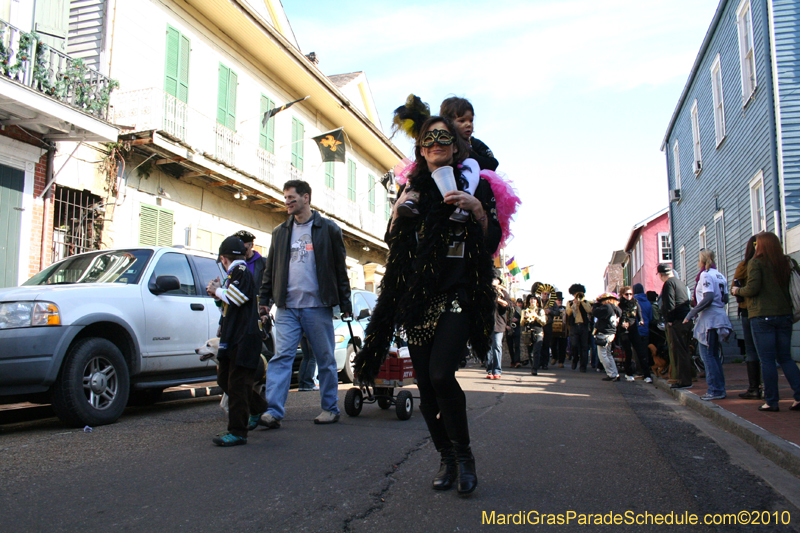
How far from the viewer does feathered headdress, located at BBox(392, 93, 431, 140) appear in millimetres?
3502

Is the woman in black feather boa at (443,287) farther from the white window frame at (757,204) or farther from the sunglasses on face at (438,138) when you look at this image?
the white window frame at (757,204)

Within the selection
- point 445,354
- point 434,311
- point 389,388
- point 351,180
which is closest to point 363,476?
point 445,354

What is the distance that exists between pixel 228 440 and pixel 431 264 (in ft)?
7.46

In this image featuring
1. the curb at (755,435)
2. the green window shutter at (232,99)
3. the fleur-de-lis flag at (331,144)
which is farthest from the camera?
the fleur-de-lis flag at (331,144)

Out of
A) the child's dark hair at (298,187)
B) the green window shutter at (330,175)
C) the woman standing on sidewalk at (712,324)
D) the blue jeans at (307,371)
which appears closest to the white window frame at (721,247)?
the woman standing on sidewalk at (712,324)

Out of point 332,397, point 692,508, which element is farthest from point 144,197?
point 692,508

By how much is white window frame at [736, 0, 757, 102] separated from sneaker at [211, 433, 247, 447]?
1408 cm

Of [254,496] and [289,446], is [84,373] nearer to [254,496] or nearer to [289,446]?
[289,446]

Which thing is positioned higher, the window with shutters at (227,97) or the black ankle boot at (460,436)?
the window with shutters at (227,97)

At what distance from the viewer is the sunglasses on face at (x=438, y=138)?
324 cm

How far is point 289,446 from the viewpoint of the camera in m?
4.47

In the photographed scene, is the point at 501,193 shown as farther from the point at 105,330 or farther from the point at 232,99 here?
the point at 232,99

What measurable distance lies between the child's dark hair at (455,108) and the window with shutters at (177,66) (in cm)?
1244

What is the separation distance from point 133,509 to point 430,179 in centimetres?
219
